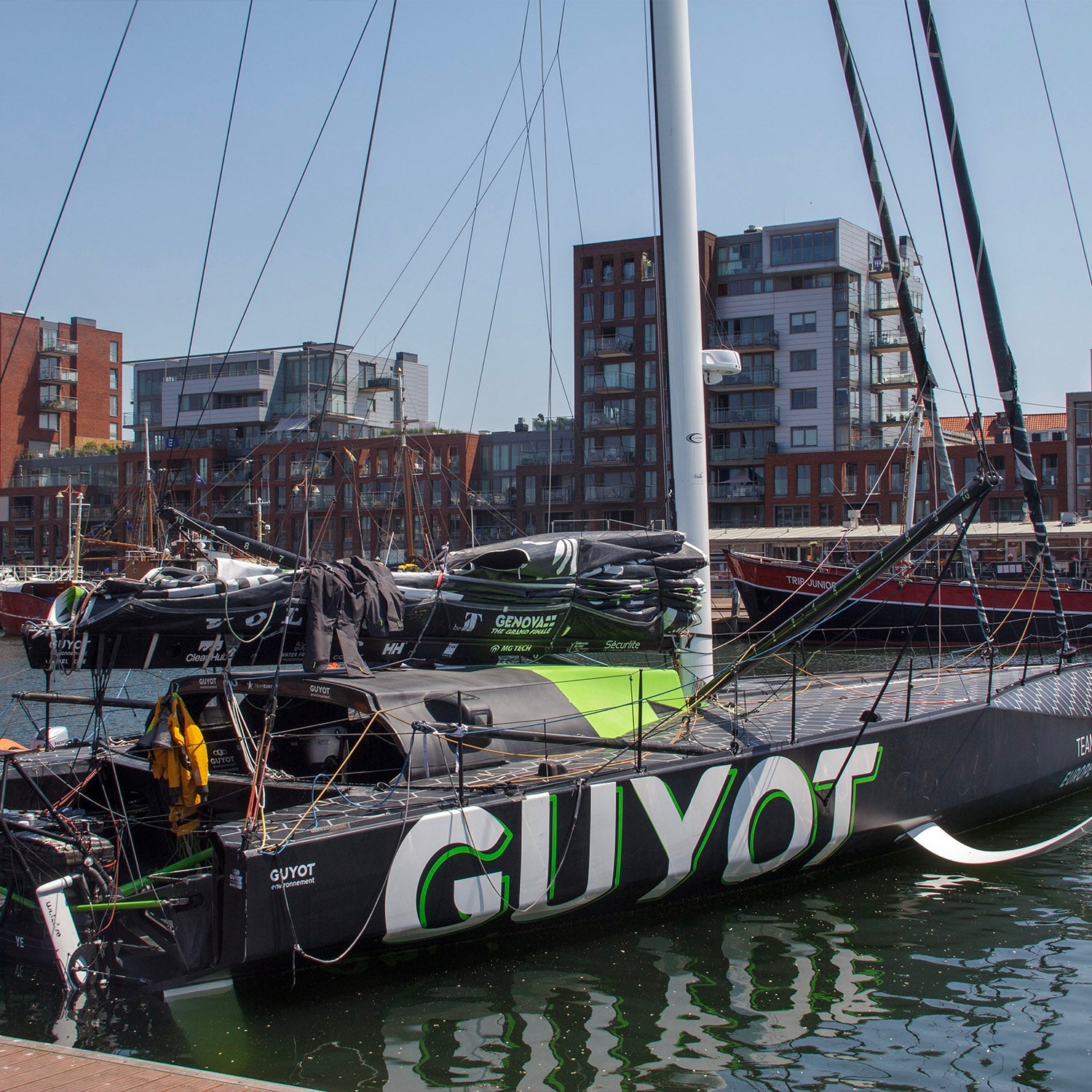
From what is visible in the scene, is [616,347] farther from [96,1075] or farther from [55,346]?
[96,1075]

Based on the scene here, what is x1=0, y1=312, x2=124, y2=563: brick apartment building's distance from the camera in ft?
302

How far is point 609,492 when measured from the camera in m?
77.3

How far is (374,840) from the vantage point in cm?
810

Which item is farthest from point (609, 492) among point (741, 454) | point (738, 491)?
point (741, 454)

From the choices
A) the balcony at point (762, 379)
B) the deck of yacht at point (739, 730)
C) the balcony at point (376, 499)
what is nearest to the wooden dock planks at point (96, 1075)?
the deck of yacht at point (739, 730)

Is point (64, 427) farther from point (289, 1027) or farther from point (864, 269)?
point (289, 1027)

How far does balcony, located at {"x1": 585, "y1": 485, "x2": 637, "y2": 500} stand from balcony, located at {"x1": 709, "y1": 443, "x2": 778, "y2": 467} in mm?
5637

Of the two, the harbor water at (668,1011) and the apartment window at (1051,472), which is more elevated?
the apartment window at (1051,472)

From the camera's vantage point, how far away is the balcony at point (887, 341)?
7612 centimetres

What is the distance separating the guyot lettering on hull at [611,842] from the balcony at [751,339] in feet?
219

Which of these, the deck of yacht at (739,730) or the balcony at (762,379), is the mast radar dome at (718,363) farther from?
the balcony at (762,379)

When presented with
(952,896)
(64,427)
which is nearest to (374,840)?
(952,896)

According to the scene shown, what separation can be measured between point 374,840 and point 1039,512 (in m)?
9.14

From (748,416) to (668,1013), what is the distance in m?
69.7
